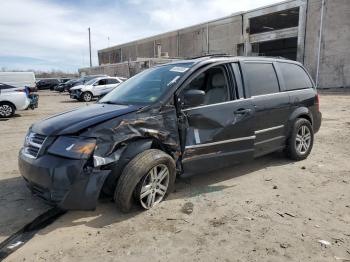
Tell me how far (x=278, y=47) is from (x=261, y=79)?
3255cm

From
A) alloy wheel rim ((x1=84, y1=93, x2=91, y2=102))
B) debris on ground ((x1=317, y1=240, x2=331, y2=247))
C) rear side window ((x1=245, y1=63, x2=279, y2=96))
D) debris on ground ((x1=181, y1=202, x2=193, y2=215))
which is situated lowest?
debris on ground ((x1=317, y1=240, x2=331, y2=247))

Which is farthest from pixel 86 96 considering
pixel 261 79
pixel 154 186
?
pixel 154 186

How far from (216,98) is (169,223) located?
1.85m

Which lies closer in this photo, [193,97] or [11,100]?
[193,97]

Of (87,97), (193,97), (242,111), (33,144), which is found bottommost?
(87,97)

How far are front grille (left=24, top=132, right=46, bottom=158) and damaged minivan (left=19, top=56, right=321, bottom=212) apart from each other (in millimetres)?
13

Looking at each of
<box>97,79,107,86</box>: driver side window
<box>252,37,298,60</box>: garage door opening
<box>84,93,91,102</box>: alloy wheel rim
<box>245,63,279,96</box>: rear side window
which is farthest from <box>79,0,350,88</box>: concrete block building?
<box>245,63,279,96</box>: rear side window

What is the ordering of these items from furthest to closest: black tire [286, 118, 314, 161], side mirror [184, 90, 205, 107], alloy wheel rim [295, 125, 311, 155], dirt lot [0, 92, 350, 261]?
A: alloy wheel rim [295, 125, 311, 155]
black tire [286, 118, 314, 161]
side mirror [184, 90, 205, 107]
dirt lot [0, 92, 350, 261]

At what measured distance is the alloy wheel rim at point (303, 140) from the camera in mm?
5949

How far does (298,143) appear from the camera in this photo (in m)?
5.98

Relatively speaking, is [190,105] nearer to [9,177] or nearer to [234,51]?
[9,177]

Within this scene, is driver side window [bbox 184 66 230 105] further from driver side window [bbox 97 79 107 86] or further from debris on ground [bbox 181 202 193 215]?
driver side window [bbox 97 79 107 86]

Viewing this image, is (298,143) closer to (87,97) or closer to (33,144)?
(33,144)

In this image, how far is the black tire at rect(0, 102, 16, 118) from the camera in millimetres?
13531
